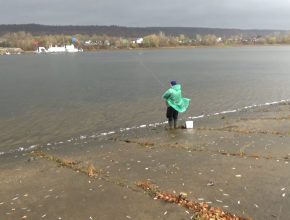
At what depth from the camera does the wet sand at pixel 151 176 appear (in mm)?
6594

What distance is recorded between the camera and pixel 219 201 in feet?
21.8

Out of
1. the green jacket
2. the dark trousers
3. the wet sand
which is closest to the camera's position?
the wet sand

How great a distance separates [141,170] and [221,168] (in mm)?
2293

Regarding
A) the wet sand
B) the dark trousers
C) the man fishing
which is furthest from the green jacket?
the wet sand

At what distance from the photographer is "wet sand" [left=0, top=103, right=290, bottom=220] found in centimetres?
659

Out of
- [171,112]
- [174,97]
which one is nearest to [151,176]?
[174,97]

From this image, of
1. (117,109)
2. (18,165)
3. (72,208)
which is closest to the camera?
(72,208)

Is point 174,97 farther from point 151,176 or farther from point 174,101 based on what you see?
point 151,176

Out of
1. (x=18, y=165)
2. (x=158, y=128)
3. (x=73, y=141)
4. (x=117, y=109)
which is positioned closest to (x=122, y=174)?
(x=18, y=165)

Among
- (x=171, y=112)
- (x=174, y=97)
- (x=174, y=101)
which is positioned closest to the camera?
(x=174, y=97)

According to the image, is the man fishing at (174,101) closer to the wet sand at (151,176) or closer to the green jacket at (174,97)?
the green jacket at (174,97)

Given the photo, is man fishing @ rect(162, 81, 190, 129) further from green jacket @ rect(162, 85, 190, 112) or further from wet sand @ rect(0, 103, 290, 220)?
→ wet sand @ rect(0, 103, 290, 220)

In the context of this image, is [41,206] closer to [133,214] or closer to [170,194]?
[133,214]

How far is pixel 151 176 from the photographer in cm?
842
